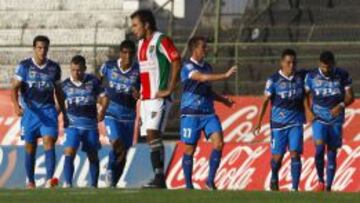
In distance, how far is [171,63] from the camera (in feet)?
56.5

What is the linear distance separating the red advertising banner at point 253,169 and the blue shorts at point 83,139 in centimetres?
242

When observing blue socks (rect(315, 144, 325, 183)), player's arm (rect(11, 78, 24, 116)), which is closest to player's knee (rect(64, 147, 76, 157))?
player's arm (rect(11, 78, 24, 116))

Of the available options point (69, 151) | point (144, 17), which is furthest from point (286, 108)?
point (144, 17)

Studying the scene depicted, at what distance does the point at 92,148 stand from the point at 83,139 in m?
0.24

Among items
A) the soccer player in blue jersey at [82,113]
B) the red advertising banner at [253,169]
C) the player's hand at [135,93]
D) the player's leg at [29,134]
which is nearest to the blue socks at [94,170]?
the soccer player in blue jersey at [82,113]

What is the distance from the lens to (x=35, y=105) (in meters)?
20.5

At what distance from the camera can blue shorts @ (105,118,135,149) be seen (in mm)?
20594

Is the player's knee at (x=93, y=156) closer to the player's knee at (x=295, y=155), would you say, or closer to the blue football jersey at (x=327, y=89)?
the player's knee at (x=295, y=155)

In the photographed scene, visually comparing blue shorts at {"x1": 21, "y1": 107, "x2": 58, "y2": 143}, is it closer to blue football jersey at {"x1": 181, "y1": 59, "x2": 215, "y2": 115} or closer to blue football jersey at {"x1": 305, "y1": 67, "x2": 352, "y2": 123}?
blue football jersey at {"x1": 181, "y1": 59, "x2": 215, "y2": 115}

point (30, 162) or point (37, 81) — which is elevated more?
point (37, 81)

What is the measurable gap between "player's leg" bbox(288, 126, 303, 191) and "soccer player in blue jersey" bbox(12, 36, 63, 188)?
342 centimetres

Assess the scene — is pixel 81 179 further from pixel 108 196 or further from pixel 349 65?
pixel 108 196

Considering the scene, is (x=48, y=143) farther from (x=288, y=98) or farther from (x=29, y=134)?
(x=288, y=98)

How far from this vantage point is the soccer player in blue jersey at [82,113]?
2103 centimetres
